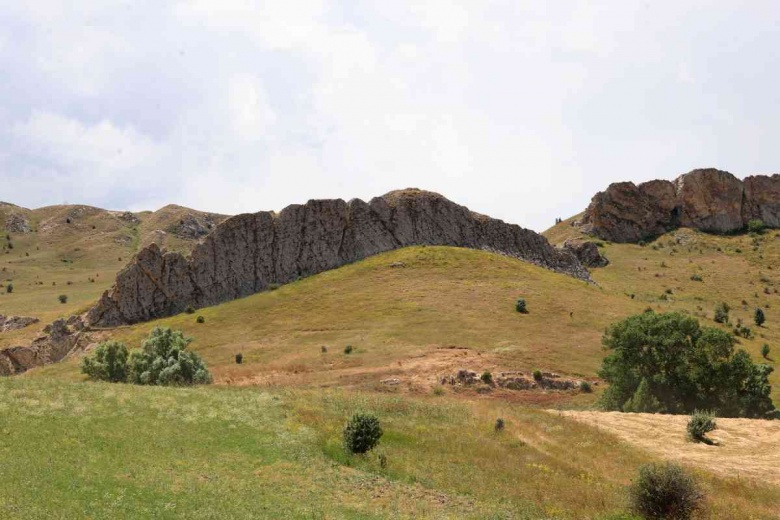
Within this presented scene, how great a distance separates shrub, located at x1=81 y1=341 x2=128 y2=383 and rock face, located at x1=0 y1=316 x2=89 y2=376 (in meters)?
19.2

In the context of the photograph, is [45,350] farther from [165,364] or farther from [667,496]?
[667,496]

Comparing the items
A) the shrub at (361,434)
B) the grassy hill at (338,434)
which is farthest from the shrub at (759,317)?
the shrub at (361,434)

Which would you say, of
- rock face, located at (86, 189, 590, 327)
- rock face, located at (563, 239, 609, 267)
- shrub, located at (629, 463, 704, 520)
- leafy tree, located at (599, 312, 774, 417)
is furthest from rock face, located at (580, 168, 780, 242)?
shrub, located at (629, 463, 704, 520)

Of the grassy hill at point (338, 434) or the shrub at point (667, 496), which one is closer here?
the grassy hill at point (338, 434)

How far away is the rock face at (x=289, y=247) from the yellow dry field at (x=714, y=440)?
49053 millimetres

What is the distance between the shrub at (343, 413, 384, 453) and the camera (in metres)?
24.2

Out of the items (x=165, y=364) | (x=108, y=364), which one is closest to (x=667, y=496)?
(x=165, y=364)

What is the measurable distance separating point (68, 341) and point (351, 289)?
31.7 m

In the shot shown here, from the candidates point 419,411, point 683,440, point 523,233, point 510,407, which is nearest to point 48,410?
point 419,411

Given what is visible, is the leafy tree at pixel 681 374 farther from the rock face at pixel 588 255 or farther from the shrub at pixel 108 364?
the rock face at pixel 588 255

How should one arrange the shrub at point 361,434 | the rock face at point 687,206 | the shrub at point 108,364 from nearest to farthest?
the shrub at point 361,434 → the shrub at point 108,364 → the rock face at point 687,206

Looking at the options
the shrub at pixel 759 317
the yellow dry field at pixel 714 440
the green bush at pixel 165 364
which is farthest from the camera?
the shrub at pixel 759 317

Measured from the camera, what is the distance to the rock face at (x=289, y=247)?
72.9 m

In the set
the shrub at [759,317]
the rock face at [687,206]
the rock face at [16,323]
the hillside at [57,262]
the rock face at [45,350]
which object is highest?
the rock face at [687,206]
